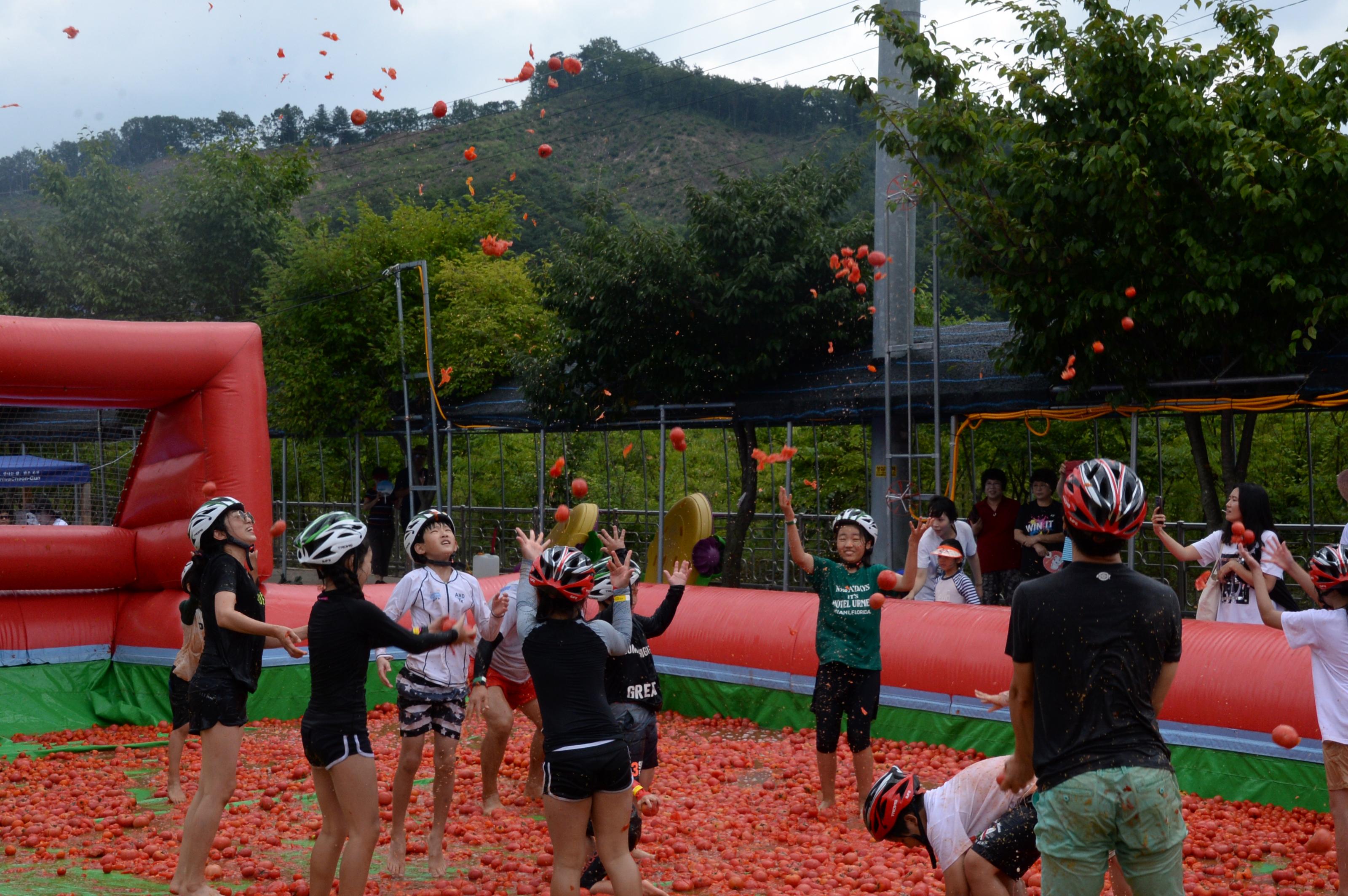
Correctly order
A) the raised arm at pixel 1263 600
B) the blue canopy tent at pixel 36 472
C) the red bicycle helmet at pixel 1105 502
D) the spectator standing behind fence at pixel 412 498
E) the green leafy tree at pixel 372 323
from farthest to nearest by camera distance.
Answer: the green leafy tree at pixel 372 323
the spectator standing behind fence at pixel 412 498
the blue canopy tent at pixel 36 472
the raised arm at pixel 1263 600
the red bicycle helmet at pixel 1105 502

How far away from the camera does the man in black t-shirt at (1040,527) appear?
420 inches

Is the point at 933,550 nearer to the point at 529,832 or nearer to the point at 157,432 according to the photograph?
the point at 529,832

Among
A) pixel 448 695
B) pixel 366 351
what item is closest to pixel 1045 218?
pixel 448 695

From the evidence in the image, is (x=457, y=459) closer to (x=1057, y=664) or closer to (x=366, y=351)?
(x=366, y=351)

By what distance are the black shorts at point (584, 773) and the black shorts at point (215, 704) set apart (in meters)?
1.77

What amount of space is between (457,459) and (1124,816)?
22.1m

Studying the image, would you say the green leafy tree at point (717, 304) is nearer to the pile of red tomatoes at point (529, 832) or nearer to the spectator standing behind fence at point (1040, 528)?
the spectator standing behind fence at point (1040, 528)

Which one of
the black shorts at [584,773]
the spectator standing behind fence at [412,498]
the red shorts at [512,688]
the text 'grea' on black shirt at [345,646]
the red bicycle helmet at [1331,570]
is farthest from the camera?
the spectator standing behind fence at [412,498]

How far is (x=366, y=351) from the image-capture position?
22.1 meters

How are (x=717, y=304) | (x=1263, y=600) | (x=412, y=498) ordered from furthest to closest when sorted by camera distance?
1. (x=412, y=498)
2. (x=717, y=304)
3. (x=1263, y=600)

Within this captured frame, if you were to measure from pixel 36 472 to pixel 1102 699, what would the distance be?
14523 millimetres

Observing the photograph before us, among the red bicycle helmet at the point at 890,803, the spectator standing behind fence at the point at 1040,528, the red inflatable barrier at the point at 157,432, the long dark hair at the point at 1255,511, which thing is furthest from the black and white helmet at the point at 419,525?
the spectator standing behind fence at the point at 1040,528

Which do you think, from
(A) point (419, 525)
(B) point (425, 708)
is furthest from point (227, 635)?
(A) point (419, 525)

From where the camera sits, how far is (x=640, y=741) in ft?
19.9
